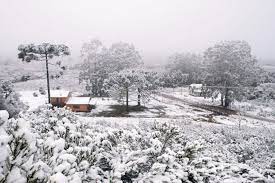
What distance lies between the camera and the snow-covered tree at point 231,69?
1527 inches

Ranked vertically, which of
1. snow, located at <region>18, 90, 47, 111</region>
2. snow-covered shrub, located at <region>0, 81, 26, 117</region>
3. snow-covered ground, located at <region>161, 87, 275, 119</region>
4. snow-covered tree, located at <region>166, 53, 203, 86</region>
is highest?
snow-covered tree, located at <region>166, 53, 203, 86</region>

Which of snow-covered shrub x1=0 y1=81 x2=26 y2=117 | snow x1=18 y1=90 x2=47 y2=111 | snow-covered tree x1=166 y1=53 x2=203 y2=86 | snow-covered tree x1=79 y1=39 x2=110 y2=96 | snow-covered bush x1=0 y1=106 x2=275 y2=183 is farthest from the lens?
snow-covered tree x1=166 y1=53 x2=203 y2=86

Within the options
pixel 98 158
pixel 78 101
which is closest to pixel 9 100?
pixel 78 101

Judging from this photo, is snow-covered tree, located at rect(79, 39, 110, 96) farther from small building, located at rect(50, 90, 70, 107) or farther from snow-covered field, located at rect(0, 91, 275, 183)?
snow-covered field, located at rect(0, 91, 275, 183)

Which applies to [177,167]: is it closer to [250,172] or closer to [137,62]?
[250,172]

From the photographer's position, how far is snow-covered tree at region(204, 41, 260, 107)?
38.8 metres

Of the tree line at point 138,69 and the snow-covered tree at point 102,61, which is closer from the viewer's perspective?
the tree line at point 138,69

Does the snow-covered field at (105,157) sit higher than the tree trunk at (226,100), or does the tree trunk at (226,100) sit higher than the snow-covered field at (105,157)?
the snow-covered field at (105,157)

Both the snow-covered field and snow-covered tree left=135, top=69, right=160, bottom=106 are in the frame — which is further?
snow-covered tree left=135, top=69, right=160, bottom=106

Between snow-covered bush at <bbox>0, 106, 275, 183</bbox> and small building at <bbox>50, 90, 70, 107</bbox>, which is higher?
snow-covered bush at <bbox>0, 106, 275, 183</bbox>

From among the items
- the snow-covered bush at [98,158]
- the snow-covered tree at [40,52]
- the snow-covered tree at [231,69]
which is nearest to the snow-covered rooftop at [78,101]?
the snow-covered tree at [40,52]

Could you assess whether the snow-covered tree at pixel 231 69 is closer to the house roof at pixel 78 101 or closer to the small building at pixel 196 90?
the small building at pixel 196 90

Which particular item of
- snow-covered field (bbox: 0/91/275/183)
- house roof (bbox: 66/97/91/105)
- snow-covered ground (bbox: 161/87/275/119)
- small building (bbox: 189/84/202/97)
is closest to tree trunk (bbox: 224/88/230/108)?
snow-covered ground (bbox: 161/87/275/119)

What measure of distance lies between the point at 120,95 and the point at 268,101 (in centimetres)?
2392
